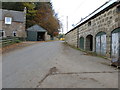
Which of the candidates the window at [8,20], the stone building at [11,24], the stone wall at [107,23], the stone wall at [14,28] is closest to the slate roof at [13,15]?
the stone building at [11,24]

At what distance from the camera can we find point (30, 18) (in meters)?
38.6

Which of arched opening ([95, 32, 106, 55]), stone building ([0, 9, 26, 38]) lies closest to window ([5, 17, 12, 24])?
stone building ([0, 9, 26, 38])

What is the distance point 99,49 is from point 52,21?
3224cm

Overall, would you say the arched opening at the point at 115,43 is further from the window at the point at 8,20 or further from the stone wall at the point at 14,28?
the window at the point at 8,20

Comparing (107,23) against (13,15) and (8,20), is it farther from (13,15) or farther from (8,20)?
(13,15)

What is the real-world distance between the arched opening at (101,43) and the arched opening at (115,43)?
1124 millimetres

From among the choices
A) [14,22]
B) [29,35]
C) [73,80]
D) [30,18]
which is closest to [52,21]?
[30,18]

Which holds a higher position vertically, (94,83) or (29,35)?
(29,35)

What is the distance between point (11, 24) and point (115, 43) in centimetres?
2764

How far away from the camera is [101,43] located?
9.68m

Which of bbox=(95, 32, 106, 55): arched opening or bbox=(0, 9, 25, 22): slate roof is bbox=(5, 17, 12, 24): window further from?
bbox=(95, 32, 106, 55): arched opening

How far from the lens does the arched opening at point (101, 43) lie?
9.17 metres

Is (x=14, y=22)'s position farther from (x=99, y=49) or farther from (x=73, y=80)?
(x=73, y=80)

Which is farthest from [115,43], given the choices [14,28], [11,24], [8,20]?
[8,20]
